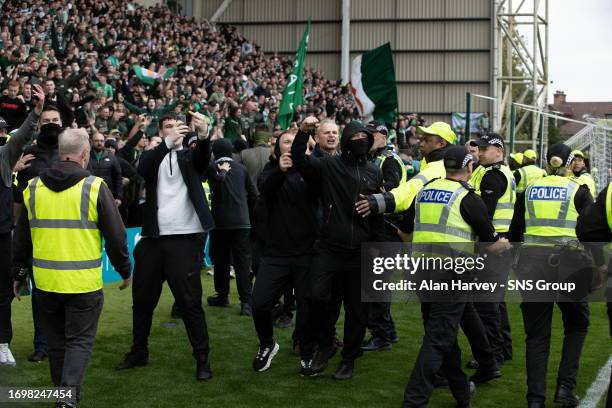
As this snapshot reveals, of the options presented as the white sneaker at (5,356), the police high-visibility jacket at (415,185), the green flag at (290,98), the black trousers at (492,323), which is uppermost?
the green flag at (290,98)

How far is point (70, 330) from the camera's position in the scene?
521 cm

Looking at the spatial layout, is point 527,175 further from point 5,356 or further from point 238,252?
point 5,356

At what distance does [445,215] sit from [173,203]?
85.5 inches

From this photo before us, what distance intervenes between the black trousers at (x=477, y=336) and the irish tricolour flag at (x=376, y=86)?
7230 mm

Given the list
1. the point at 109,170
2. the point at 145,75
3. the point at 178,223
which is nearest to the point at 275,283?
the point at 178,223

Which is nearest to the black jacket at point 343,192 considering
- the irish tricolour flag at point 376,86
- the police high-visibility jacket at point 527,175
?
the police high-visibility jacket at point 527,175

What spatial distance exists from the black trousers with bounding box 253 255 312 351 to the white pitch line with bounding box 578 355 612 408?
2.16 m

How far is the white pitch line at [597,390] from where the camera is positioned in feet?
20.0

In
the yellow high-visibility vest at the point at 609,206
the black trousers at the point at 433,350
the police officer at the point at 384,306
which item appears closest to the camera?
the yellow high-visibility vest at the point at 609,206

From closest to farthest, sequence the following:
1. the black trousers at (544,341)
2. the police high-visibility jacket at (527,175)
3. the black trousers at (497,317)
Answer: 1. the black trousers at (544,341)
2. the black trousers at (497,317)
3. the police high-visibility jacket at (527,175)

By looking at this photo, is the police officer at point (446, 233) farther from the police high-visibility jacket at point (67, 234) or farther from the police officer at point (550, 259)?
the police high-visibility jacket at point (67, 234)

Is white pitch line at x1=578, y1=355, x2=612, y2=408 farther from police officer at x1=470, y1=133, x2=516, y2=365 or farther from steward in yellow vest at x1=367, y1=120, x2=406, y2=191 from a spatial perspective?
steward in yellow vest at x1=367, y1=120, x2=406, y2=191

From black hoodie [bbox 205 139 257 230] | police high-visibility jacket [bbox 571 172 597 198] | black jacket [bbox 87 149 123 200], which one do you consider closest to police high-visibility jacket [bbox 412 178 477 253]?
police high-visibility jacket [bbox 571 172 597 198]

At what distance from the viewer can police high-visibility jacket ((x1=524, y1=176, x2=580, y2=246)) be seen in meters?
6.07
